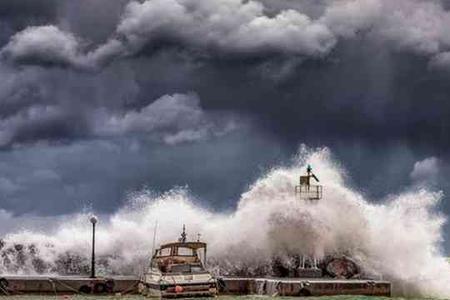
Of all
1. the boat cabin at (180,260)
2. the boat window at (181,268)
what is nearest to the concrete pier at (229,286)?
the boat cabin at (180,260)

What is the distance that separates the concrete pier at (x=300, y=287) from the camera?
169 ft

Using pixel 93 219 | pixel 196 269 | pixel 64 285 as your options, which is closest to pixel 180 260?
pixel 196 269

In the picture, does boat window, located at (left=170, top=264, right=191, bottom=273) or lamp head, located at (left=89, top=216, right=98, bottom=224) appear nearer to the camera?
boat window, located at (left=170, top=264, right=191, bottom=273)

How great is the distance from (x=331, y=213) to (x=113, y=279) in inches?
933

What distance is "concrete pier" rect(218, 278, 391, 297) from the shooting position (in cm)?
5153

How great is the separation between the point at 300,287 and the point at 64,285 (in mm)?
13384

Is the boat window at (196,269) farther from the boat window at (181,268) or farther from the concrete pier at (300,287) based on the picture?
the concrete pier at (300,287)

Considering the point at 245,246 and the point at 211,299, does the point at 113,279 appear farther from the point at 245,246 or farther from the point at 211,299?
the point at 245,246

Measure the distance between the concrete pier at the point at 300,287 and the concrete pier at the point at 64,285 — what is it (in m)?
5.73

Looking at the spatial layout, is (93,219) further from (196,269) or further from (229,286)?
(229,286)

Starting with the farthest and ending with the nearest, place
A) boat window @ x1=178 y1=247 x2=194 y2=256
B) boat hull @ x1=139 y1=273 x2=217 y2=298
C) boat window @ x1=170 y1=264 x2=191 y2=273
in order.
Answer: boat window @ x1=178 y1=247 x2=194 y2=256, boat window @ x1=170 y1=264 x2=191 y2=273, boat hull @ x1=139 y1=273 x2=217 y2=298

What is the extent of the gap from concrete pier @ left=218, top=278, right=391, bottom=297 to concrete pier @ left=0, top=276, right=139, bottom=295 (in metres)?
5.73

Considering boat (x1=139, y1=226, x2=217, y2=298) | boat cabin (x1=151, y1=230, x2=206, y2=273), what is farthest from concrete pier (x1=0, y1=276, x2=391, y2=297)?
boat (x1=139, y1=226, x2=217, y2=298)

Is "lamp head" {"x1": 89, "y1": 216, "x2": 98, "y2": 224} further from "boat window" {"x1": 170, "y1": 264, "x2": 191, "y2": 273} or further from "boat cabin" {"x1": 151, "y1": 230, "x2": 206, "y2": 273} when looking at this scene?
"boat window" {"x1": 170, "y1": 264, "x2": 191, "y2": 273}
